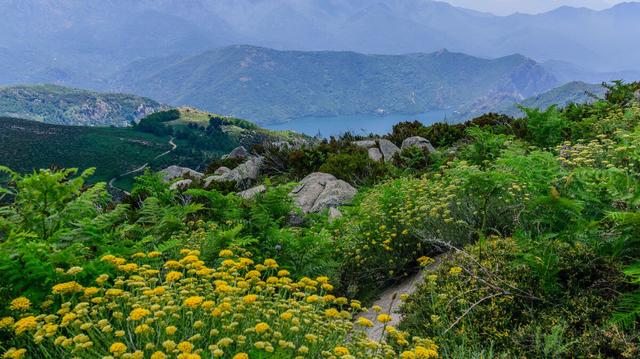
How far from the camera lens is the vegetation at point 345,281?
3.03 meters

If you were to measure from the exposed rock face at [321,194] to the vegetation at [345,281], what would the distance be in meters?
3.79

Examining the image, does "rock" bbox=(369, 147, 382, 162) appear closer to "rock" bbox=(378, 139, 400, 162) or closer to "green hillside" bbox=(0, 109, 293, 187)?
"rock" bbox=(378, 139, 400, 162)

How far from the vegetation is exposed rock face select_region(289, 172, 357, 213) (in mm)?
3788

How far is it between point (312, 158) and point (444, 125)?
6.48 m

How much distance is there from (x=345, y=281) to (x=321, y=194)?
17.5 ft

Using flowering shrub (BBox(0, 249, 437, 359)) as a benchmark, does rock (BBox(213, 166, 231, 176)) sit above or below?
below

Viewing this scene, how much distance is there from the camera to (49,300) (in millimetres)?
3443

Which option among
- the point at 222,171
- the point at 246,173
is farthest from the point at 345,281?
the point at 222,171

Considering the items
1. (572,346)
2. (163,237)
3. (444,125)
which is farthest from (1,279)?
(444,125)

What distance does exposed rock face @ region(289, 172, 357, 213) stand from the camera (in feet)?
37.2

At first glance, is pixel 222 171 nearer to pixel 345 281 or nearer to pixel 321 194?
pixel 321 194

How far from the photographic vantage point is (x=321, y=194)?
1195 cm

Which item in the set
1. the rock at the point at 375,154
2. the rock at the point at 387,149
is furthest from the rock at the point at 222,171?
the rock at the point at 387,149

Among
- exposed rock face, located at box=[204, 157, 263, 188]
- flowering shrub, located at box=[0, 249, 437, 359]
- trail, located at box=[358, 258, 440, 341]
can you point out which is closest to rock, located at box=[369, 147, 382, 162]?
exposed rock face, located at box=[204, 157, 263, 188]
